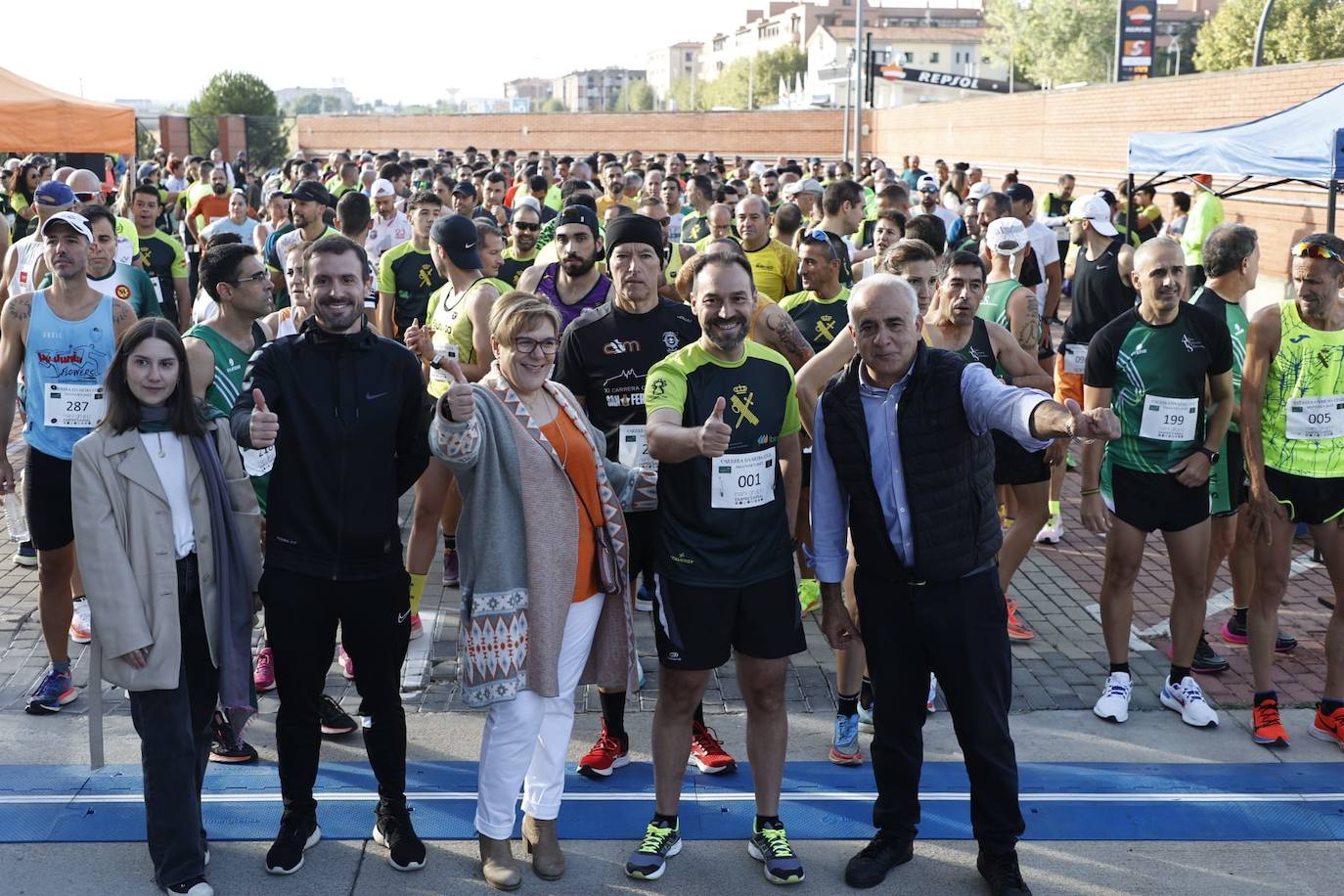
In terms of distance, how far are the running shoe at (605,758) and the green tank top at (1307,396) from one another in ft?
9.75

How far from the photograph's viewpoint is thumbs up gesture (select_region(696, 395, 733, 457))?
12.8 feet

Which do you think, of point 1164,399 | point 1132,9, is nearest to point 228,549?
point 1164,399

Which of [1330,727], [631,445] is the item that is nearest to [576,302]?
[631,445]

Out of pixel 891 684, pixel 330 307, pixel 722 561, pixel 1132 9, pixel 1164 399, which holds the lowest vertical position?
pixel 891 684

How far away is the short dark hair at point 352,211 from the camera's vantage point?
878 cm

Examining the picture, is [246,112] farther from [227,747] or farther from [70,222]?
[227,747]

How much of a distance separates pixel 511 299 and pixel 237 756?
231 cm

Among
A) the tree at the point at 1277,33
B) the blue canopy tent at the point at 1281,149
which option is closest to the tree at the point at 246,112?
the tree at the point at 1277,33

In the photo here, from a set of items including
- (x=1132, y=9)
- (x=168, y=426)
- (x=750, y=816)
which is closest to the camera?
(x=168, y=426)

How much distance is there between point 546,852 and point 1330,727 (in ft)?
10.7

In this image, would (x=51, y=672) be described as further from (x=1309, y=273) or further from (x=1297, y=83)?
(x=1297, y=83)

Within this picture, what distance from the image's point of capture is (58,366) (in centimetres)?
546

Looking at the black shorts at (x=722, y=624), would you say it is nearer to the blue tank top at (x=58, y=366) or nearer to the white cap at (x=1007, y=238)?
the blue tank top at (x=58, y=366)

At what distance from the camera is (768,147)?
2207 inches
